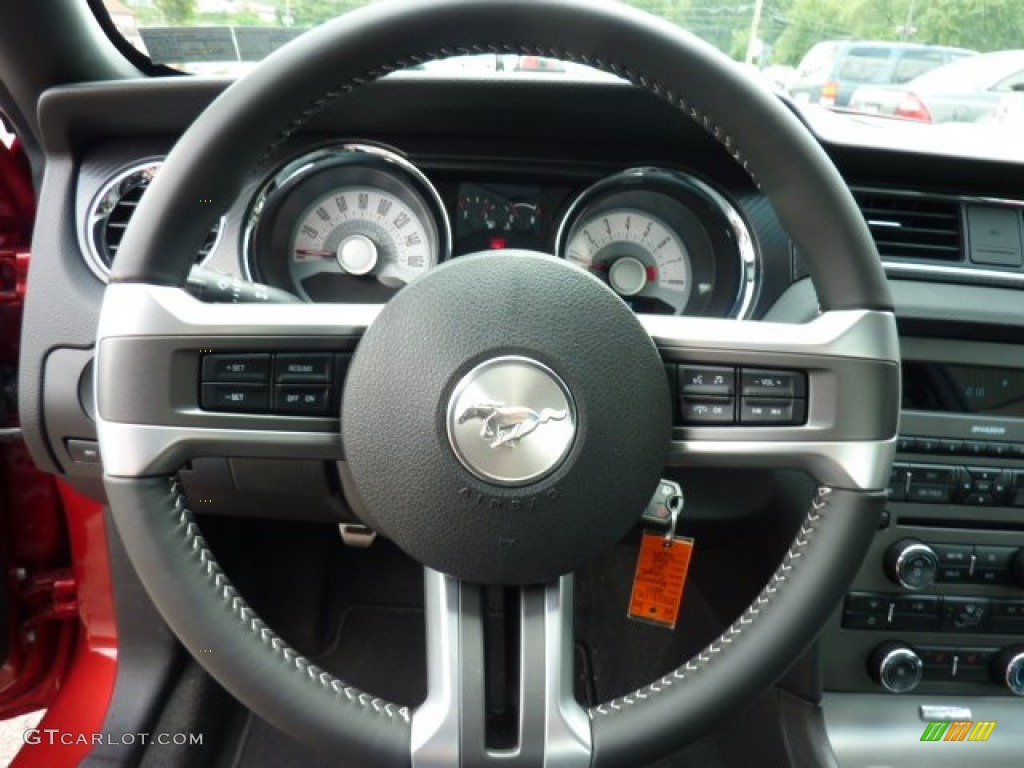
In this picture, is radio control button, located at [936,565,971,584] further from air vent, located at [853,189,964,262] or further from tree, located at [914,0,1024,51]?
Answer: tree, located at [914,0,1024,51]

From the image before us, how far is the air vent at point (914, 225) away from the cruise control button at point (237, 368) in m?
0.98

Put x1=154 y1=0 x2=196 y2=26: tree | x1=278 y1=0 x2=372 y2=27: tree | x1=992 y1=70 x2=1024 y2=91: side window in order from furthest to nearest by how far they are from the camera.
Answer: x1=992 y1=70 x2=1024 y2=91: side window
x1=154 y1=0 x2=196 y2=26: tree
x1=278 y1=0 x2=372 y2=27: tree

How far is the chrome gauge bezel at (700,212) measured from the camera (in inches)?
53.4

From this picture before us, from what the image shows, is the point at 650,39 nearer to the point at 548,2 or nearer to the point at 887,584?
the point at 548,2

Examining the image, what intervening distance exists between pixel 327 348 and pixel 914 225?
1008 millimetres

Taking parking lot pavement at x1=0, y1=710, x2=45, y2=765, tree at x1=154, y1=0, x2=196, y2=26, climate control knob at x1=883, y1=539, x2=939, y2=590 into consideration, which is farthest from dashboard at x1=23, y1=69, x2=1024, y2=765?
parking lot pavement at x1=0, y1=710, x2=45, y2=765

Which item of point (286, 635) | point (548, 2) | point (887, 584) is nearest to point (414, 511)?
point (548, 2)

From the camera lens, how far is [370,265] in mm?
1395

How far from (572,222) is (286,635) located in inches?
43.1

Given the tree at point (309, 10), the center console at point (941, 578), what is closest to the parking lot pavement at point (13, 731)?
the tree at point (309, 10)

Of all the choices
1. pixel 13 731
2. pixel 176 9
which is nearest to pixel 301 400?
pixel 176 9

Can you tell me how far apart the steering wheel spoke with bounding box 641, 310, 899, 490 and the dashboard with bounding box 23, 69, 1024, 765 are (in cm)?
40

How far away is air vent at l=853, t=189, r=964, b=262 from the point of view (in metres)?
1.39

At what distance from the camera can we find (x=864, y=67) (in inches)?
63.4
